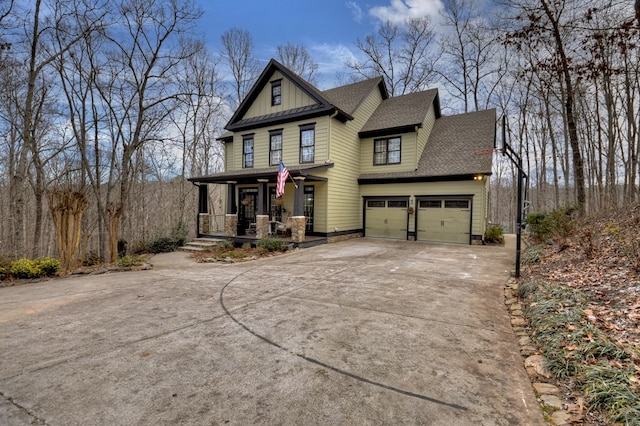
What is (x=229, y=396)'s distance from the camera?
252 centimetres

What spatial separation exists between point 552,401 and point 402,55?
81.8 feet

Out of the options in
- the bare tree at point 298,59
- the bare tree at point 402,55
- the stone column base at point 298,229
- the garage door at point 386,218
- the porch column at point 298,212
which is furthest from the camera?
the bare tree at point 298,59

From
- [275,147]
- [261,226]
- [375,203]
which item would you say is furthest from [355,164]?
[261,226]

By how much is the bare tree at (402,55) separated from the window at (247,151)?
12.5 meters

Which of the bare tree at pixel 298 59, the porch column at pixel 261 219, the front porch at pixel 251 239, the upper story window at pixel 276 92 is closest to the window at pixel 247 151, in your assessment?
the upper story window at pixel 276 92

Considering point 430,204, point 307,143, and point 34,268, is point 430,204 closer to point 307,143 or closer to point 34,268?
point 307,143

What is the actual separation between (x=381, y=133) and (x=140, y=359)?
46.6 ft

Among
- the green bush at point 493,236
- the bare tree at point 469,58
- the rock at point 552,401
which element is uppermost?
the bare tree at point 469,58

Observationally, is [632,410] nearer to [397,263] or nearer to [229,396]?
[229,396]

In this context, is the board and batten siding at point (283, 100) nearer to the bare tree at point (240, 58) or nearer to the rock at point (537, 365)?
the bare tree at point (240, 58)

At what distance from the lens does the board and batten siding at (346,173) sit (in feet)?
45.1

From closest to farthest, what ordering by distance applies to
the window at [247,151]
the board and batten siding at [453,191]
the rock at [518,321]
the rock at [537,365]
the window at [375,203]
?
1. the rock at [537,365]
2. the rock at [518,321]
3. the board and batten siding at [453,191]
4. the window at [375,203]
5. the window at [247,151]

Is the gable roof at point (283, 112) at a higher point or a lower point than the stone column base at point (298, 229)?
higher

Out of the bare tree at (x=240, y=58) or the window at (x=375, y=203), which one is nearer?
the window at (x=375, y=203)
